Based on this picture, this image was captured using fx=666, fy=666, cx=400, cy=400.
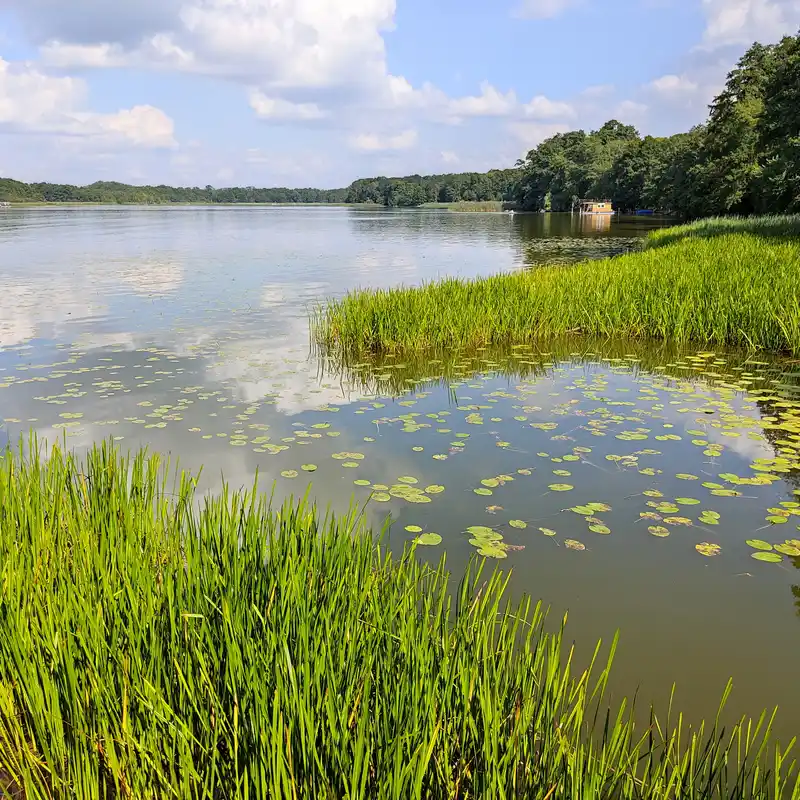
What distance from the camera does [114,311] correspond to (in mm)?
13023

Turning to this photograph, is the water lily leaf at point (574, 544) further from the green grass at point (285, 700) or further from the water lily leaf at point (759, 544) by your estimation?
the green grass at point (285, 700)

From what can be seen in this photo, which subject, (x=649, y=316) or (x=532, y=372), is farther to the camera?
(x=649, y=316)

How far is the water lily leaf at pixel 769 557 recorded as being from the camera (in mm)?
3924

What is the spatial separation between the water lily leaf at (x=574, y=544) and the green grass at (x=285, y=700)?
140 centimetres

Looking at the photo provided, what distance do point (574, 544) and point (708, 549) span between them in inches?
31.5

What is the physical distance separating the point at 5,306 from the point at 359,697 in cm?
1430

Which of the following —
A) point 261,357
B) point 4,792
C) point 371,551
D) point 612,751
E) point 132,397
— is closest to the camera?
point 612,751

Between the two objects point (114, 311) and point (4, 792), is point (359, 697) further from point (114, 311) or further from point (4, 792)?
point (114, 311)

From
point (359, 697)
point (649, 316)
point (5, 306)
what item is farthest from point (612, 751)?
point (5, 306)

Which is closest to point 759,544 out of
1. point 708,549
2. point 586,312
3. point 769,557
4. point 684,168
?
point 769,557

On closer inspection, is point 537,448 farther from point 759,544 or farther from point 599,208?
point 599,208

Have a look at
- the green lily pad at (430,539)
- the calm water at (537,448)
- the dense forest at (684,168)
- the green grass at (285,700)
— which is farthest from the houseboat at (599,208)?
the green grass at (285,700)

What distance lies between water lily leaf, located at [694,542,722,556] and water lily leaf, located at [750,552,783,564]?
7.4 inches

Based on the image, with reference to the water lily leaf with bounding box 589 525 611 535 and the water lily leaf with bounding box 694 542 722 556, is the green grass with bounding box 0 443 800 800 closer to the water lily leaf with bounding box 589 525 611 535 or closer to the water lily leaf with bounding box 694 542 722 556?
the water lily leaf with bounding box 694 542 722 556
